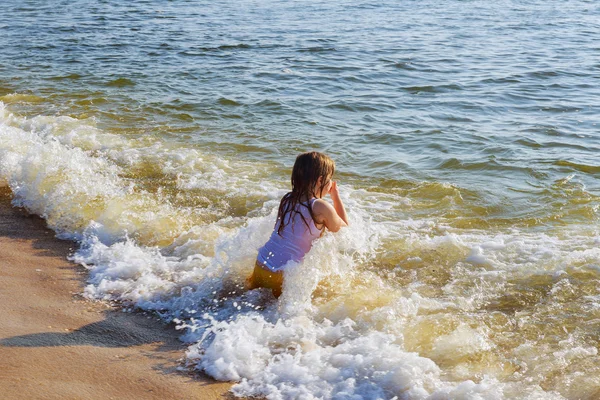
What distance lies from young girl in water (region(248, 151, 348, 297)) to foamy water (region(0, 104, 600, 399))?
122 millimetres

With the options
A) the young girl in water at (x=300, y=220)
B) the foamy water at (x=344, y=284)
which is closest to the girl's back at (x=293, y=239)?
the young girl in water at (x=300, y=220)

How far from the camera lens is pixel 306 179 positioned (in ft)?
17.6

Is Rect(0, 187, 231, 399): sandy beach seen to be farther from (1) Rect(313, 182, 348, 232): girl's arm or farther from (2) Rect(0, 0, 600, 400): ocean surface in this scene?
(1) Rect(313, 182, 348, 232): girl's arm

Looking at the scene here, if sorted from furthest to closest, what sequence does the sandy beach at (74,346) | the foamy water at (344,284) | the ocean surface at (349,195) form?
the ocean surface at (349,195)
the foamy water at (344,284)
the sandy beach at (74,346)

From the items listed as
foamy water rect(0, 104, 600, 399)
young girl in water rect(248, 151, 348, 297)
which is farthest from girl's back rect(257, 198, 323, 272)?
foamy water rect(0, 104, 600, 399)

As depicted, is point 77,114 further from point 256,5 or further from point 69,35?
point 256,5

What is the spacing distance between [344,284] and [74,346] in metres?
2.25

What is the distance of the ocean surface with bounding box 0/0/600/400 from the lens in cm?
460

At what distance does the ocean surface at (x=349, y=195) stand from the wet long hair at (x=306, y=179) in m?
0.39

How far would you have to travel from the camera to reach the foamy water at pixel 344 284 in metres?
4.36

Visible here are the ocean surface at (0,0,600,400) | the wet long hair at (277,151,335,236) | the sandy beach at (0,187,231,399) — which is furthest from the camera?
the wet long hair at (277,151,335,236)

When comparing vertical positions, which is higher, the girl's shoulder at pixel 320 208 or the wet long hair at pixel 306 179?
the wet long hair at pixel 306 179

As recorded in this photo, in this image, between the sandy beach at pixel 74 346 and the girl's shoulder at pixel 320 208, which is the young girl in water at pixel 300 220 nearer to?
the girl's shoulder at pixel 320 208

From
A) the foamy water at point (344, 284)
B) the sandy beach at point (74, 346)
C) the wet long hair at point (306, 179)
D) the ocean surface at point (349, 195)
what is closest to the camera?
the sandy beach at point (74, 346)
